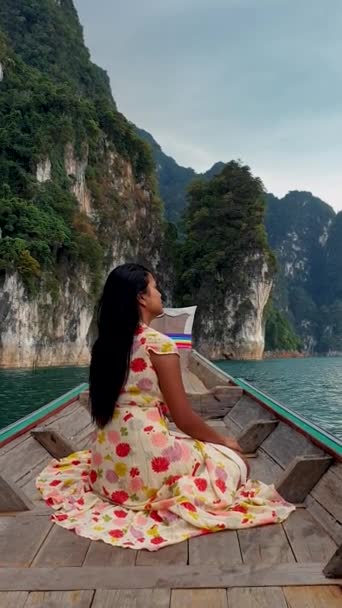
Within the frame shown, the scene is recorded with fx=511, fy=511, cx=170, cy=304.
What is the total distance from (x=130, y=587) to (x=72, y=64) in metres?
58.2

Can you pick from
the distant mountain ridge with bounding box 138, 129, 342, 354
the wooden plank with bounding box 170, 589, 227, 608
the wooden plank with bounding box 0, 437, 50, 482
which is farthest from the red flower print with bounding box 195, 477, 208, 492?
the distant mountain ridge with bounding box 138, 129, 342, 354

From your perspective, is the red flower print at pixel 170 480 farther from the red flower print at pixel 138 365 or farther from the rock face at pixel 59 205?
the rock face at pixel 59 205

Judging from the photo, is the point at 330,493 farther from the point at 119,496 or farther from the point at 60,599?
the point at 60,599

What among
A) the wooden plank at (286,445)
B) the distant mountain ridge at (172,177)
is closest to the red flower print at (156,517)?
the wooden plank at (286,445)

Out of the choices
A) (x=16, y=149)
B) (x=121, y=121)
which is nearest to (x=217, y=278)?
(x=121, y=121)

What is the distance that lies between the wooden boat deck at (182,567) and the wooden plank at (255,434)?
1009 millimetres

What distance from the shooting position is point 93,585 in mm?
1571

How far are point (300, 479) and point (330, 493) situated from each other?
0.16 m

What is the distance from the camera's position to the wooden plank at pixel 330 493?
2.11m

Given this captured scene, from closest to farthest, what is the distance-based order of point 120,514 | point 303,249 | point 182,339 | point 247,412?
point 120,514, point 247,412, point 182,339, point 303,249

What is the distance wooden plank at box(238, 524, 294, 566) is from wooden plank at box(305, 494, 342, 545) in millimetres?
185

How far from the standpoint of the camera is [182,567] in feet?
5.50

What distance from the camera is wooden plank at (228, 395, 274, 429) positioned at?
399 centimetres

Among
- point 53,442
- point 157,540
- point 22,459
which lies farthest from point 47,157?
point 157,540
